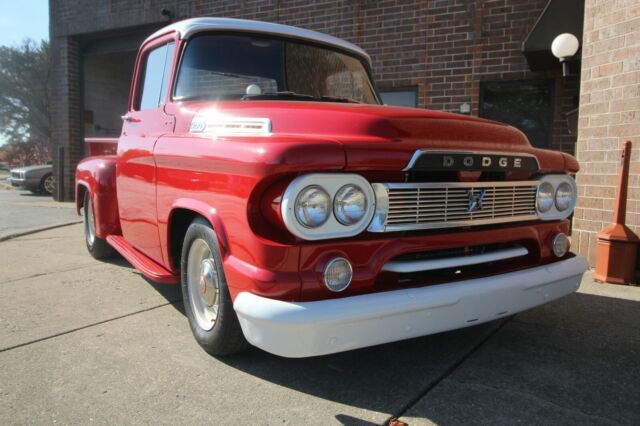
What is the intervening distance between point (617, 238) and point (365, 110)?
128 inches

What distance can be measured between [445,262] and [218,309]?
113cm

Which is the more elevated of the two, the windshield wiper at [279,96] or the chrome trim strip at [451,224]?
the windshield wiper at [279,96]

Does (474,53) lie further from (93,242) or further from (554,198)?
(93,242)

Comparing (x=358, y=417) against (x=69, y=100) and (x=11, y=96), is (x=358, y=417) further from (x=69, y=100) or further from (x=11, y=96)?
(x=11, y=96)

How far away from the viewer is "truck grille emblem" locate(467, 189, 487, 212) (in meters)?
2.56

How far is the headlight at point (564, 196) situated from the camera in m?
3.05

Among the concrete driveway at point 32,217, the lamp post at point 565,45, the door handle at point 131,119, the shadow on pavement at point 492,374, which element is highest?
the lamp post at point 565,45

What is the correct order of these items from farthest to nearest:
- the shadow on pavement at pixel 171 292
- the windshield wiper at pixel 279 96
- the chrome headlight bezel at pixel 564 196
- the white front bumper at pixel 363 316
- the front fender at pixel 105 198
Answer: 1. the front fender at pixel 105 198
2. the shadow on pavement at pixel 171 292
3. the windshield wiper at pixel 279 96
4. the chrome headlight bezel at pixel 564 196
5. the white front bumper at pixel 363 316

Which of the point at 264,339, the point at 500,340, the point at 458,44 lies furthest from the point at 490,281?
the point at 458,44

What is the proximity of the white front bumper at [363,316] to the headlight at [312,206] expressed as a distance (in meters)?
0.33

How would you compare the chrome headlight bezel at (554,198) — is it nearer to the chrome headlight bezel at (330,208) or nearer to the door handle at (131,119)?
the chrome headlight bezel at (330,208)

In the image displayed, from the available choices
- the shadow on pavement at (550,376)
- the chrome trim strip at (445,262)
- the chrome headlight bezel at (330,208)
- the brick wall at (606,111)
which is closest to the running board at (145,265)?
the chrome headlight bezel at (330,208)

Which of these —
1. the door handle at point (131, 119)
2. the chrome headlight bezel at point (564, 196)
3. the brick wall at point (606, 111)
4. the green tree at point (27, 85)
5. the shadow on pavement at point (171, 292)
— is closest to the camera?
the chrome headlight bezel at point (564, 196)

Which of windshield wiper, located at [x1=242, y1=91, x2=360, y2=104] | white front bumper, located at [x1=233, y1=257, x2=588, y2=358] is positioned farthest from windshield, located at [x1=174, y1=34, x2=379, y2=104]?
white front bumper, located at [x1=233, y1=257, x2=588, y2=358]
